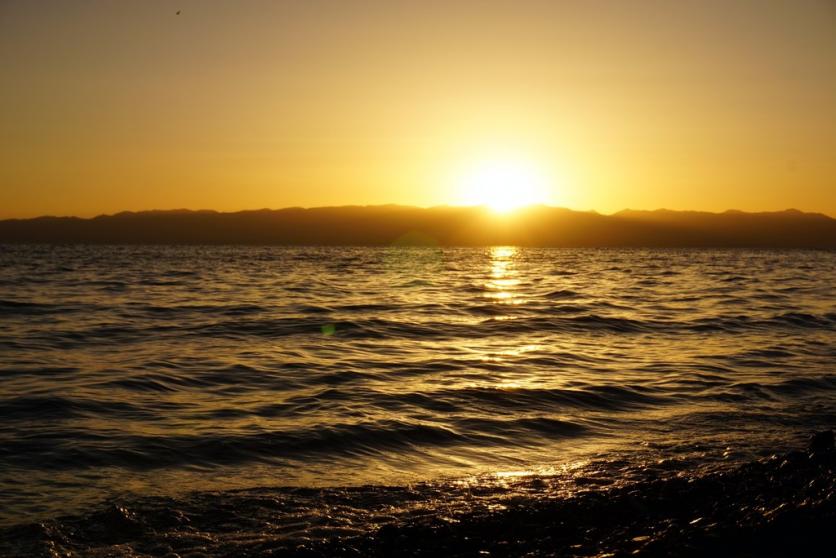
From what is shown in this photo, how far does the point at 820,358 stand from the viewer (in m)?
16.8

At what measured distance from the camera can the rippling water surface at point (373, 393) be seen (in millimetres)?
8578

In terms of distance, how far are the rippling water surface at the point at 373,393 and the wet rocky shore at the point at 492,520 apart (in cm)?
74

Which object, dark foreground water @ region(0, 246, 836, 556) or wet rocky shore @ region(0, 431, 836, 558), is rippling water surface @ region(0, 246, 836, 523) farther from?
wet rocky shore @ region(0, 431, 836, 558)

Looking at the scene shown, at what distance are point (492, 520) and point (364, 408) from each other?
17.9 ft

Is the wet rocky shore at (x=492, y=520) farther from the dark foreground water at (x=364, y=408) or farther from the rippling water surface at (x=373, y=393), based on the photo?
the rippling water surface at (x=373, y=393)

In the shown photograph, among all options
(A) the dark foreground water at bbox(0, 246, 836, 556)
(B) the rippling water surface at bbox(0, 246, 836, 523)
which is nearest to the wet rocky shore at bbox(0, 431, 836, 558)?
(A) the dark foreground water at bbox(0, 246, 836, 556)

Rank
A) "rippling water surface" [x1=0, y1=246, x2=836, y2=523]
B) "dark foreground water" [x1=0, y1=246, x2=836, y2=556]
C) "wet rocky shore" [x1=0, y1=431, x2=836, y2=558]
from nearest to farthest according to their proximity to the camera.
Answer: "wet rocky shore" [x1=0, y1=431, x2=836, y2=558], "dark foreground water" [x1=0, y1=246, x2=836, y2=556], "rippling water surface" [x1=0, y1=246, x2=836, y2=523]

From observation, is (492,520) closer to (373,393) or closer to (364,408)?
(364,408)

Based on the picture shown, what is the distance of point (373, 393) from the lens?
1269cm

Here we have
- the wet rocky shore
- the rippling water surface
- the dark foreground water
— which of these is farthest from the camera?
the rippling water surface

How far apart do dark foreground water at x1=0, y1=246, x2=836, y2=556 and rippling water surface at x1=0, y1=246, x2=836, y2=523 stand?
0.17 ft

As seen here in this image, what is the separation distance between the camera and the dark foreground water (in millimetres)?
7414

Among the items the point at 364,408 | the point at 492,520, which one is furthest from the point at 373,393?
the point at 492,520

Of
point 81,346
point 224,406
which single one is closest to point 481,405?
point 224,406
